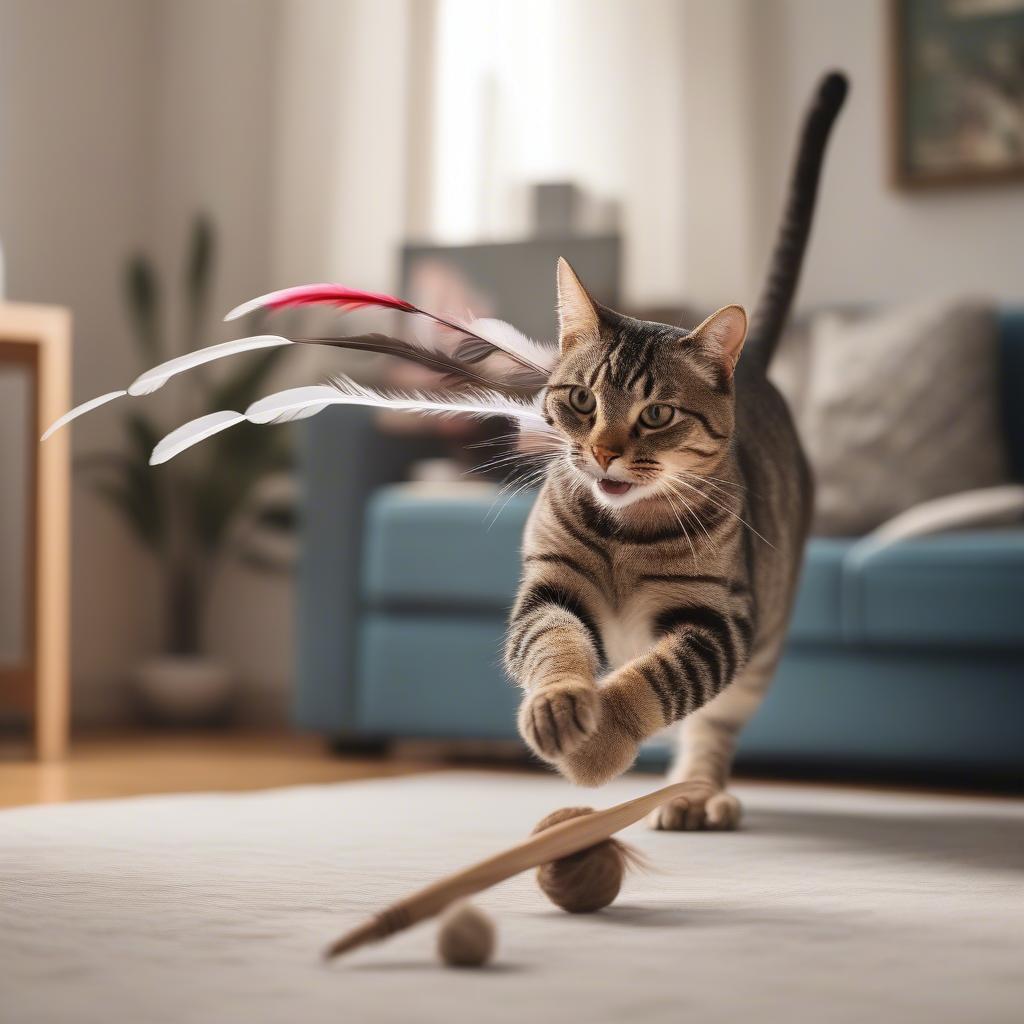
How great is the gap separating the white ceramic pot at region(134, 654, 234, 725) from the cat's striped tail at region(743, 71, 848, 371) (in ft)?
7.42

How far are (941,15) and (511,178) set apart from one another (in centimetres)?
111

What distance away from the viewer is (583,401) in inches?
57.4

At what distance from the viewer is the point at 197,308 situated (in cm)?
397

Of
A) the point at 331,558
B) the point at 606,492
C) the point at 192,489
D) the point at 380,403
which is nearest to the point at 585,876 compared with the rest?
the point at 606,492

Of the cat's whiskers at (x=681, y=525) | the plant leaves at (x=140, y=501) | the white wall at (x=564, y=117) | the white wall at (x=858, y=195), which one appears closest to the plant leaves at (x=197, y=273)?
the plant leaves at (x=140, y=501)

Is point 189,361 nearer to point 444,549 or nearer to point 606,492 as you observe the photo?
point 606,492

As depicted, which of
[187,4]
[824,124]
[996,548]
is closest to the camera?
[824,124]

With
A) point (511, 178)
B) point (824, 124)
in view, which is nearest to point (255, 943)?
point (824, 124)

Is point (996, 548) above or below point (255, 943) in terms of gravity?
above

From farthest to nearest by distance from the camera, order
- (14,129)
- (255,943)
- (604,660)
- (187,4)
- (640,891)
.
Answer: (187,4) < (14,129) < (604,660) < (640,891) < (255,943)

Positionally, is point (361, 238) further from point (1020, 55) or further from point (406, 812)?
point (406, 812)

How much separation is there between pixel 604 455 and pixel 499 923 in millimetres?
435

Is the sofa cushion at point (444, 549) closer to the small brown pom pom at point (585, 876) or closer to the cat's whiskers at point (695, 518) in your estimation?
the cat's whiskers at point (695, 518)

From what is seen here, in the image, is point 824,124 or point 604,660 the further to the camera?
point 824,124
